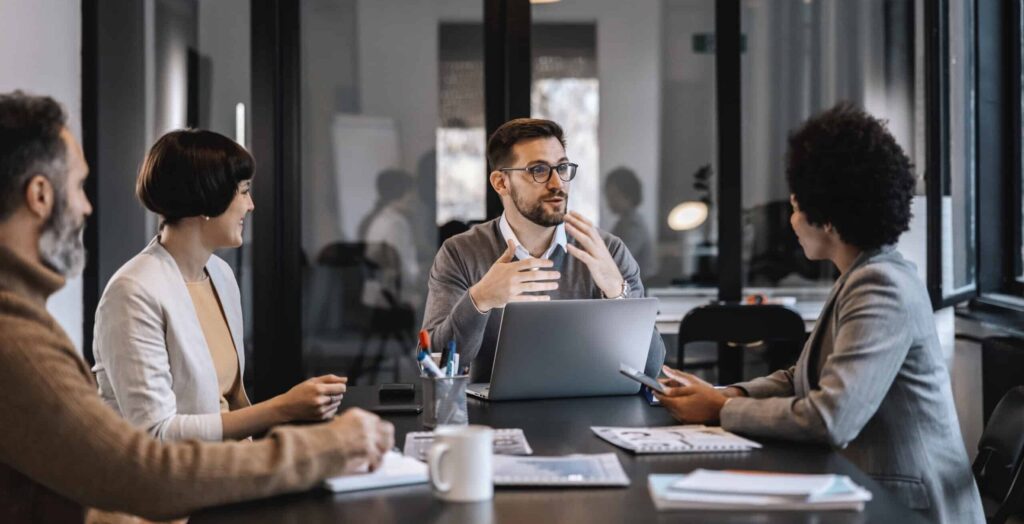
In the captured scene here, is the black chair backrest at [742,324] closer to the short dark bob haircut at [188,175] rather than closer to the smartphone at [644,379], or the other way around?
the smartphone at [644,379]

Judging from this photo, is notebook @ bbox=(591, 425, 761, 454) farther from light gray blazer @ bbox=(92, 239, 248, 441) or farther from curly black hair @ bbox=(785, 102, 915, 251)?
light gray blazer @ bbox=(92, 239, 248, 441)

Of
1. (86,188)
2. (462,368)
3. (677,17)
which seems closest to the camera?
(462,368)

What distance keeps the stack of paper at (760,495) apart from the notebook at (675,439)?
1.01 ft

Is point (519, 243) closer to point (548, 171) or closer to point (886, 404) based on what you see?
point (548, 171)

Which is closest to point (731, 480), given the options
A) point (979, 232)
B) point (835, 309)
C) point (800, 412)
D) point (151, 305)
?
point (800, 412)

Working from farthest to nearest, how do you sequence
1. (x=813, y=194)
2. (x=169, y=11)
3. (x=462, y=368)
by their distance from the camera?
(x=169, y=11) → (x=462, y=368) → (x=813, y=194)

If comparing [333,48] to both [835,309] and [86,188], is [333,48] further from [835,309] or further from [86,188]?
[835,309]

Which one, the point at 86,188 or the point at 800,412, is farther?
the point at 86,188

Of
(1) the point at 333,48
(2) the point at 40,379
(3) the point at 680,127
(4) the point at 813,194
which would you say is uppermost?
(1) the point at 333,48

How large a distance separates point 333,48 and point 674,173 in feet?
5.95

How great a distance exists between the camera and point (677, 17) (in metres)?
5.54

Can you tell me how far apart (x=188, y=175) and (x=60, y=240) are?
2.69ft

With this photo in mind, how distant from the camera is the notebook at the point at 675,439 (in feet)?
5.89

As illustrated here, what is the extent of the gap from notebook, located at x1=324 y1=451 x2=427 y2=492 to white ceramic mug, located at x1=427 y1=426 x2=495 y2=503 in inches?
3.8
